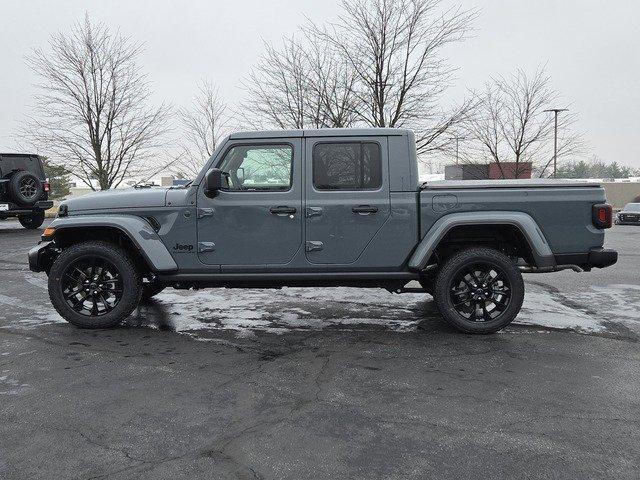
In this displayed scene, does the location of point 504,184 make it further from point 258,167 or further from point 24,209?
point 24,209

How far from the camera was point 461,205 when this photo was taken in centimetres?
521

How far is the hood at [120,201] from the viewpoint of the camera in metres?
5.48

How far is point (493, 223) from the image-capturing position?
5.12 meters

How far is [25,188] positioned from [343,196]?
1255 cm

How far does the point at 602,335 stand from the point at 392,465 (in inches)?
130

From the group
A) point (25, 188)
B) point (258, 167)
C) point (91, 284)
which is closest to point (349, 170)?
point (258, 167)

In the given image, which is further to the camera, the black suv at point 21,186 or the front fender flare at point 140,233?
the black suv at point 21,186

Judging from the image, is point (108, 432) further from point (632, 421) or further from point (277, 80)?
point (277, 80)

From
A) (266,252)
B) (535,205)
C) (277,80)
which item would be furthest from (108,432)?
(277,80)

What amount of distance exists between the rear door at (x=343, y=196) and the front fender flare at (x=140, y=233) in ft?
4.39

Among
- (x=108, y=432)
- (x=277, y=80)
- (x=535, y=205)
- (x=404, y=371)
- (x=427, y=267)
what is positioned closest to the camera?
(x=108, y=432)

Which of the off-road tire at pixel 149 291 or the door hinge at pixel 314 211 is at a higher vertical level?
the door hinge at pixel 314 211

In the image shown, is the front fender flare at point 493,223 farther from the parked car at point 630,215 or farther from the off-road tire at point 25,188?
the parked car at point 630,215

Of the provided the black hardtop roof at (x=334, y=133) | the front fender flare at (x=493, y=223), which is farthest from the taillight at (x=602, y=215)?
the black hardtop roof at (x=334, y=133)
